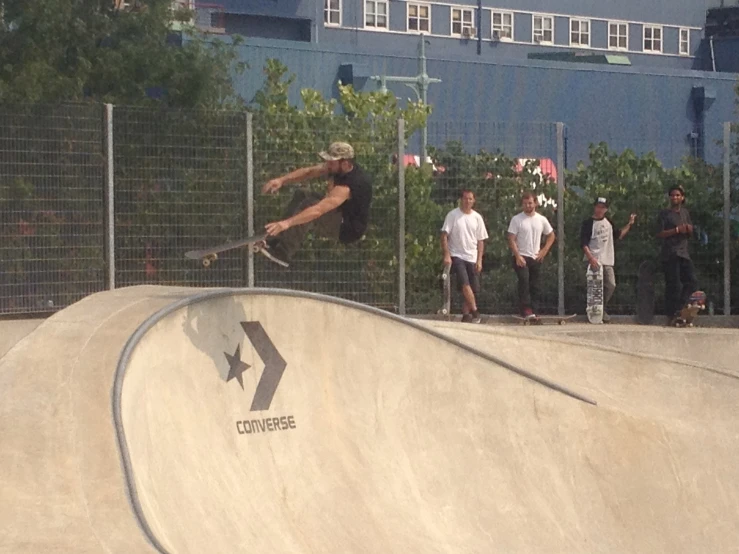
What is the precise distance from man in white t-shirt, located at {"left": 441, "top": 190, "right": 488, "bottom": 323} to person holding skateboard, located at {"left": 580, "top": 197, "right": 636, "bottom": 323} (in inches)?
50.8

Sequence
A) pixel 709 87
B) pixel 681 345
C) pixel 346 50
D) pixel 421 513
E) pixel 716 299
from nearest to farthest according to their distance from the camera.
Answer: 1. pixel 421 513
2. pixel 681 345
3. pixel 716 299
4. pixel 346 50
5. pixel 709 87

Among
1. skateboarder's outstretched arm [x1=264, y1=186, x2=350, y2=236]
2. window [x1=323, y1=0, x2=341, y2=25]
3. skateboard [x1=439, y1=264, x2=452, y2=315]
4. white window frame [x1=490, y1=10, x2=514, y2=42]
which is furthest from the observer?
white window frame [x1=490, y1=10, x2=514, y2=42]

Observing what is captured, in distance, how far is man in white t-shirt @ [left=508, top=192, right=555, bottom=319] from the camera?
13.5 metres

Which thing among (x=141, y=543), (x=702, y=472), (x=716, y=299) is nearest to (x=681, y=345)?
(x=716, y=299)

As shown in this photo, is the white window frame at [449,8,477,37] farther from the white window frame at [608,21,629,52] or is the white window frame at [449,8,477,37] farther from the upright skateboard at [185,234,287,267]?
the upright skateboard at [185,234,287,267]

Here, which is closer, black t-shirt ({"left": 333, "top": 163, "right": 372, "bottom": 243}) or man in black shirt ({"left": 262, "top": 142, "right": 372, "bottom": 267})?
man in black shirt ({"left": 262, "top": 142, "right": 372, "bottom": 267})

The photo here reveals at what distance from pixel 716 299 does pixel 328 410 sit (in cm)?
718

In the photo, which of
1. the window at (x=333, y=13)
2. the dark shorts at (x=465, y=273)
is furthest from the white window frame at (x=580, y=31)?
the dark shorts at (x=465, y=273)

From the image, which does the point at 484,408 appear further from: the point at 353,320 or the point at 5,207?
the point at 5,207

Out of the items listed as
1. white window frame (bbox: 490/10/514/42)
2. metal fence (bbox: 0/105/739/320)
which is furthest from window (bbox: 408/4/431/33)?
metal fence (bbox: 0/105/739/320)

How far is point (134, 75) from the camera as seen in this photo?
1517 cm

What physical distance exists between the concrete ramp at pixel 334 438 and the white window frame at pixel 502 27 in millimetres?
39095

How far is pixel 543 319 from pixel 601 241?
113 centimetres

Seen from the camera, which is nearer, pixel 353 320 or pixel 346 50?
pixel 353 320
